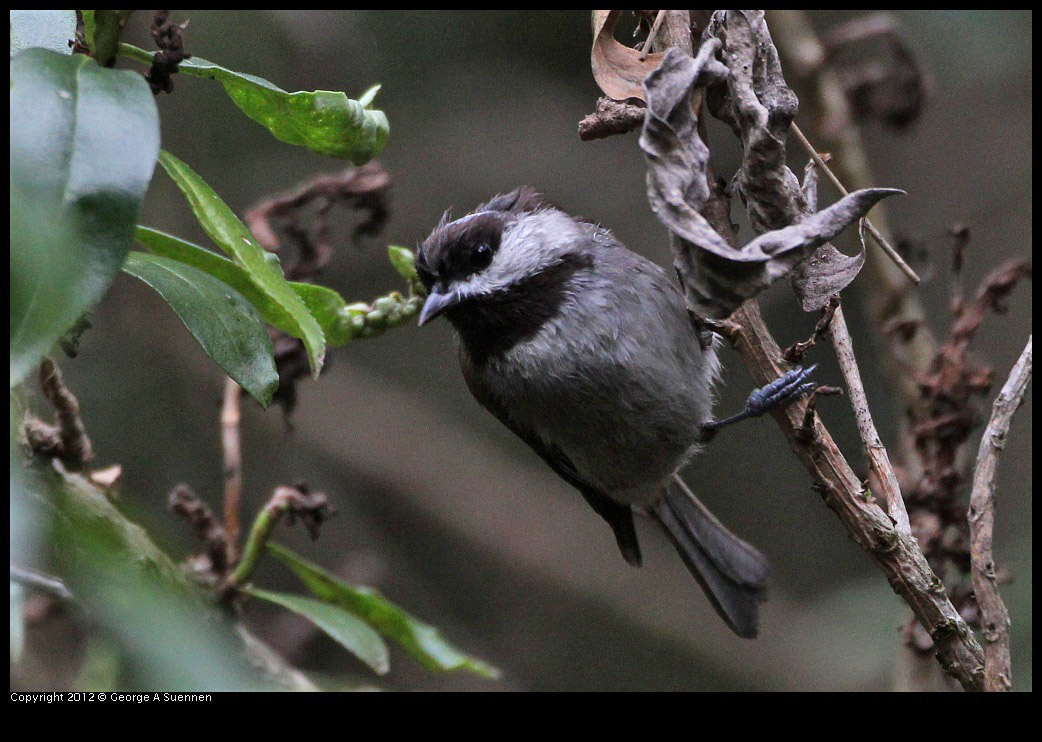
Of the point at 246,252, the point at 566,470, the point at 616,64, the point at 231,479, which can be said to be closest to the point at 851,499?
the point at 616,64

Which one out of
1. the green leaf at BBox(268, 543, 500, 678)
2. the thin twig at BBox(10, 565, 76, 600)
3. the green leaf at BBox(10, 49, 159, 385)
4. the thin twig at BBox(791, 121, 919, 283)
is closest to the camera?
the green leaf at BBox(10, 49, 159, 385)

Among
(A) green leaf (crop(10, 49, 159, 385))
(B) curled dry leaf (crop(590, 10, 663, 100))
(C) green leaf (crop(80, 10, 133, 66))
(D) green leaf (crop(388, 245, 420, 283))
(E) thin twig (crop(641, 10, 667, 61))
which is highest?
(E) thin twig (crop(641, 10, 667, 61))

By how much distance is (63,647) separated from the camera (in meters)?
3.25

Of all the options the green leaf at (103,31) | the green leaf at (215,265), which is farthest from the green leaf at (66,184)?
the green leaf at (215,265)

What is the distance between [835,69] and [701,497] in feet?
10.2

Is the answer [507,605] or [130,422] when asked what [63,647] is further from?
[507,605]

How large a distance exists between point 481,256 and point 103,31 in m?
1.37

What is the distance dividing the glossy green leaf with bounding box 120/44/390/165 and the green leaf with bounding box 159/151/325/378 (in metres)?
0.20

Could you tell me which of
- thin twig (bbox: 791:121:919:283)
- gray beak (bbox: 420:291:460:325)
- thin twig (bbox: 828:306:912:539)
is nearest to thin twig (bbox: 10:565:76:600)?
gray beak (bbox: 420:291:460:325)

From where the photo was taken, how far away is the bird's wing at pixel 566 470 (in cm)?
316

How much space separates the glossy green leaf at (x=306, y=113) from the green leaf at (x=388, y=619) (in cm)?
117

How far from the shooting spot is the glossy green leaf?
1860 mm

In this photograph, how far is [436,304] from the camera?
2.76m

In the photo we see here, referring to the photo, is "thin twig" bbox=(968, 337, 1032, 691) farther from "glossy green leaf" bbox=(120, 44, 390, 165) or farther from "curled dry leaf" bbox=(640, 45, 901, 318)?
"glossy green leaf" bbox=(120, 44, 390, 165)
